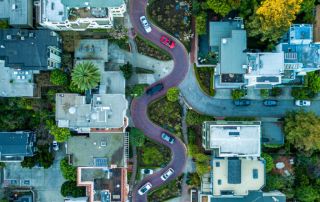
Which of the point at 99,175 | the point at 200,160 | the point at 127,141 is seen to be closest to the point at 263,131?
the point at 200,160

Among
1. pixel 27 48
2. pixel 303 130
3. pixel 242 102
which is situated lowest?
pixel 303 130

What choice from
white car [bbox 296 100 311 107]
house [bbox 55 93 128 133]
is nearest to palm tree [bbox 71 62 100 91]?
house [bbox 55 93 128 133]

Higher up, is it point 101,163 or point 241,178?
point 101,163

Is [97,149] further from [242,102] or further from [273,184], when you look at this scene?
[273,184]

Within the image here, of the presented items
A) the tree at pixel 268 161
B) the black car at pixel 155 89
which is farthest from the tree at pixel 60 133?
the tree at pixel 268 161

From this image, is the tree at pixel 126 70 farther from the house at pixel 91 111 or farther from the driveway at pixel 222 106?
the driveway at pixel 222 106

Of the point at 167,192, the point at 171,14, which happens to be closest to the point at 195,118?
the point at 167,192

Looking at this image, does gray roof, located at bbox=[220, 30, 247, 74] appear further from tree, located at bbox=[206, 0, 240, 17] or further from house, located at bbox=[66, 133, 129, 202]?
house, located at bbox=[66, 133, 129, 202]
